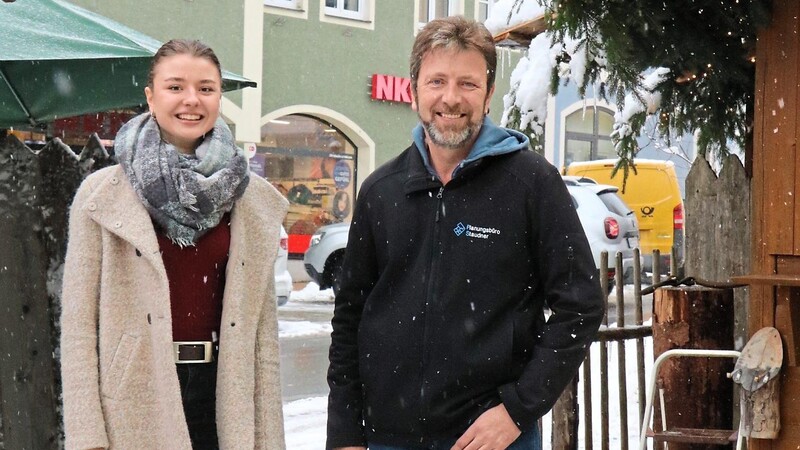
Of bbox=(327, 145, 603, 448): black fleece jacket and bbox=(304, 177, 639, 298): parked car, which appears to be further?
bbox=(304, 177, 639, 298): parked car

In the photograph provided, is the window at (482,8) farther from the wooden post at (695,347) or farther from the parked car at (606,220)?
the wooden post at (695,347)

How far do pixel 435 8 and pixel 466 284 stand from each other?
20464 mm

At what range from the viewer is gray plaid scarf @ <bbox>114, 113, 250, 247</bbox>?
2.90 meters

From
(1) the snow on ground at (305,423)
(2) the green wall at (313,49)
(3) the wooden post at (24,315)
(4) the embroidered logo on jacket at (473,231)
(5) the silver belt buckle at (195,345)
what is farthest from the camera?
(2) the green wall at (313,49)

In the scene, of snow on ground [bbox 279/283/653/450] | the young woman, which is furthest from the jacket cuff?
snow on ground [bbox 279/283/653/450]

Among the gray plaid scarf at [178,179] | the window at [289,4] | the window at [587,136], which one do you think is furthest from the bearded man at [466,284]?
the window at [587,136]

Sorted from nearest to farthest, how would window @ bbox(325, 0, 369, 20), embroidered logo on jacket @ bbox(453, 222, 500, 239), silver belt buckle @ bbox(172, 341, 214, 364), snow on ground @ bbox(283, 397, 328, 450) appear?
embroidered logo on jacket @ bbox(453, 222, 500, 239) < silver belt buckle @ bbox(172, 341, 214, 364) < snow on ground @ bbox(283, 397, 328, 450) < window @ bbox(325, 0, 369, 20)

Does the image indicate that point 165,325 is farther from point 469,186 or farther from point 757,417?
point 757,417

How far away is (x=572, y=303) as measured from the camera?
2.60 metres

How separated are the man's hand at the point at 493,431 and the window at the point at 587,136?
2350 centimetres

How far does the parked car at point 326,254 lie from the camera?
645 inches

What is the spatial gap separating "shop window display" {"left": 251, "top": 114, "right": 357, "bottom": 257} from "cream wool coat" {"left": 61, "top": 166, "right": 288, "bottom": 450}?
17.2m

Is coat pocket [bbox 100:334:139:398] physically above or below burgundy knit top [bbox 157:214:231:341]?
below

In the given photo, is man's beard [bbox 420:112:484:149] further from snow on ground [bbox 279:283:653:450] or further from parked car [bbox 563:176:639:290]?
parked car [bbox 563:176:639:290]
